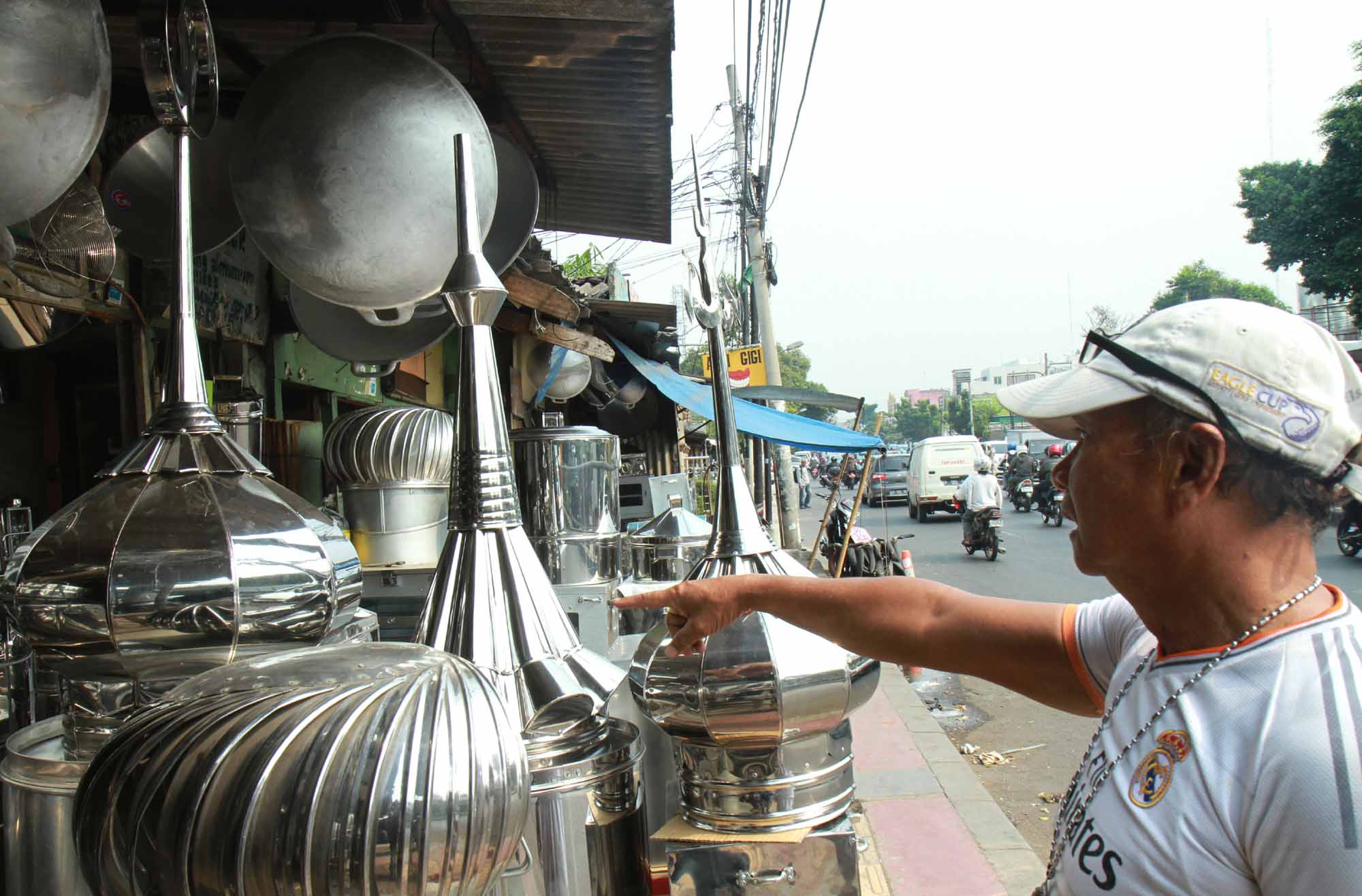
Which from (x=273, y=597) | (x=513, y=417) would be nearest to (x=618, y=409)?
(x=513, y=417)

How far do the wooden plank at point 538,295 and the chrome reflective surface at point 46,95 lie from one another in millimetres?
2782

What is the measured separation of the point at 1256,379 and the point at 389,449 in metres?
2.90

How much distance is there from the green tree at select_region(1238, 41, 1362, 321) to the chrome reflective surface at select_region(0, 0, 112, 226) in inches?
747

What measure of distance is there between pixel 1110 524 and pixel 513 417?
681 centimetres

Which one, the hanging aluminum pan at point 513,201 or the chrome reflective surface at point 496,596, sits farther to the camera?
the hanging aluminum pan at point 513,201

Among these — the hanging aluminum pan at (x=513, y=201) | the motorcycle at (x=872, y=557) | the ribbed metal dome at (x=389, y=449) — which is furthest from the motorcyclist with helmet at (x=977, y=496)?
the hanging aluminum pan at (x=513, y=201)

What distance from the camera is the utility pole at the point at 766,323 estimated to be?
12.4 meters

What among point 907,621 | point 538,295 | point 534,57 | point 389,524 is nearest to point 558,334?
point 538,295

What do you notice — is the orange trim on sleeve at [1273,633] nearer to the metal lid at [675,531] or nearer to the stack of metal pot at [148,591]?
the stack of metal pot at [148,591]

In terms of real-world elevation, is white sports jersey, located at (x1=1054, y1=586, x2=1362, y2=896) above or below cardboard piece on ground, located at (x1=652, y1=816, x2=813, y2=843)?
above

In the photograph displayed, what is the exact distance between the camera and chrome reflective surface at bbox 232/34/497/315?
1637mm

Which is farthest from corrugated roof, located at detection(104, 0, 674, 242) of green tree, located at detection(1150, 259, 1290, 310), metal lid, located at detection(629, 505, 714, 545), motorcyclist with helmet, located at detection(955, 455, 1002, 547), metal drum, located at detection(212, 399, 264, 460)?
green tree, located at detection(1150, 259, 1290, 310)

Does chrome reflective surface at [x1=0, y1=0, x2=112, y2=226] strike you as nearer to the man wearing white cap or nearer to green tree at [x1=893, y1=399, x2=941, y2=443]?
the man wearing white cap

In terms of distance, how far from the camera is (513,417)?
25.1 ft
